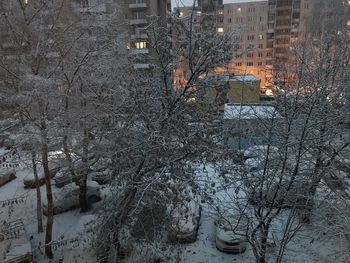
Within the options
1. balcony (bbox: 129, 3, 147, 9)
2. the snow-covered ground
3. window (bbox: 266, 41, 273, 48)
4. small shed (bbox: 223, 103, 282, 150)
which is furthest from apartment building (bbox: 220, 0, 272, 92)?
small shed (bbox: 223, 103, 282, 150)

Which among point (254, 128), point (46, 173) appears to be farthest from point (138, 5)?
point (254, 128)

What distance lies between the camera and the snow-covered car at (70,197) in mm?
14691

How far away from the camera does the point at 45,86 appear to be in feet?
32.5

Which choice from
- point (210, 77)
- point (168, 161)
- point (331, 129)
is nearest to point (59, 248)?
point (168, 161)

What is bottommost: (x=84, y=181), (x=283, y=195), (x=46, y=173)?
(x=84, y=181)

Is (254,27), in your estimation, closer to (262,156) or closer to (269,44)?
(269,44)

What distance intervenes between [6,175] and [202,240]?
12.4 m

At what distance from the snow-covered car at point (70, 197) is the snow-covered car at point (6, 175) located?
4.73 metres

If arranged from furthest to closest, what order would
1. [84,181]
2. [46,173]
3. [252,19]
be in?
[252,19] → [84,181] → [46,173]

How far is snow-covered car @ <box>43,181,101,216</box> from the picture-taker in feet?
48.2

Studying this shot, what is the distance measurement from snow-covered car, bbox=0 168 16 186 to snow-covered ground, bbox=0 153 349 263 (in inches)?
122

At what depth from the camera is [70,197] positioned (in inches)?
587

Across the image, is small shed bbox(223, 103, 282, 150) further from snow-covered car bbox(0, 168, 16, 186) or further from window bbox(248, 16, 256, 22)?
window bbox(248, 16, 256, 22)

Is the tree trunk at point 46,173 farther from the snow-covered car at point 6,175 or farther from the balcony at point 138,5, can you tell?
the balcony at point 138,5
